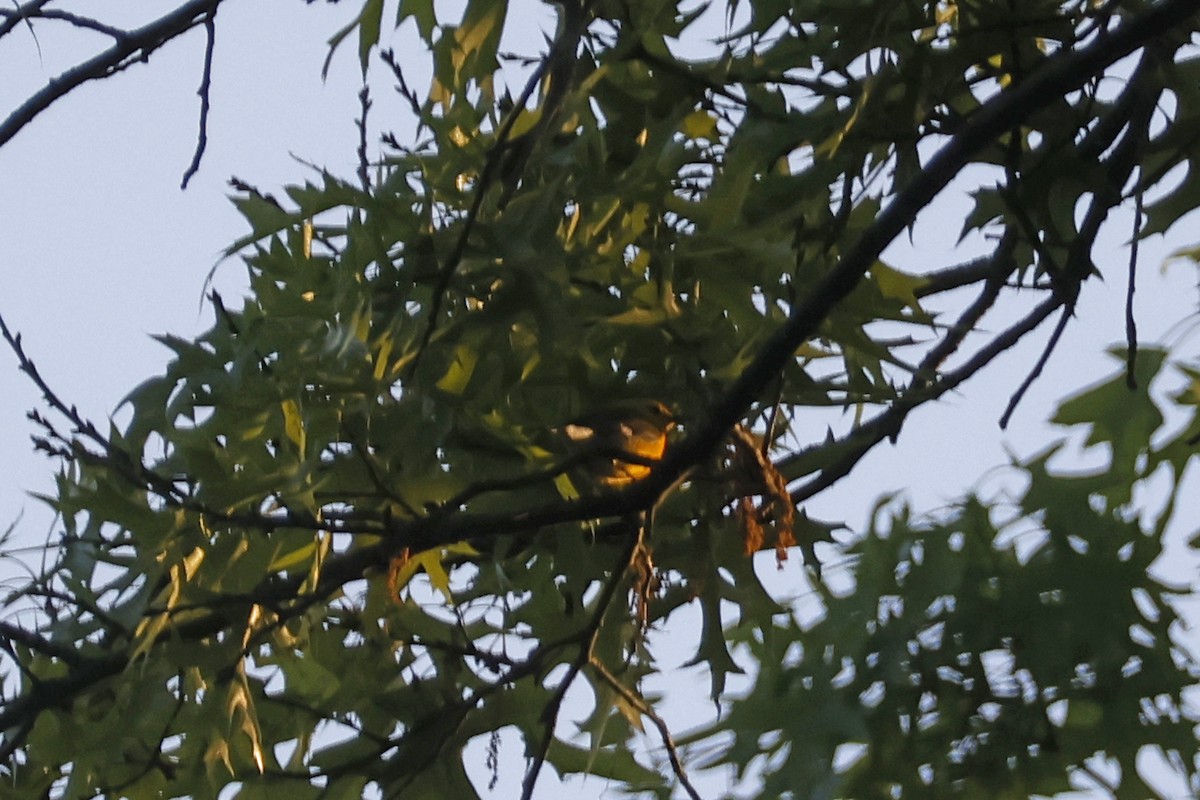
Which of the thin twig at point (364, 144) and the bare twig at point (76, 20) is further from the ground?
the bare twig at point (76, 20)

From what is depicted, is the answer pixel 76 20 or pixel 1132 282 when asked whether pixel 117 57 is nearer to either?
pixel 76 20

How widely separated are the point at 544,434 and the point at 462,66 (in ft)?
0.77

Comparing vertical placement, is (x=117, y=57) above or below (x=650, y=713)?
above

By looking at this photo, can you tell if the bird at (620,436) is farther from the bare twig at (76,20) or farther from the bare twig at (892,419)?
the bare twig at (76,20)

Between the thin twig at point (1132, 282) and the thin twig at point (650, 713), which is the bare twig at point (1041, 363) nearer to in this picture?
the thin twig at point (1132, 282)

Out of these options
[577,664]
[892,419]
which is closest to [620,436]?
[577,664]

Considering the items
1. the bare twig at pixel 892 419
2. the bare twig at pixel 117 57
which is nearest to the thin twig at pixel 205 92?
the bare twig at pixel 117 57

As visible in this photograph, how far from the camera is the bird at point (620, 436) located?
2.92ft

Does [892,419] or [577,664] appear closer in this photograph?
[577,664]

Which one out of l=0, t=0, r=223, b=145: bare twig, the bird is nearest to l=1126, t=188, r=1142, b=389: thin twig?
the bird

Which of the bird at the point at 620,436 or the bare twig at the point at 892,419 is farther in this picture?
the bare twig at the point at 892,419

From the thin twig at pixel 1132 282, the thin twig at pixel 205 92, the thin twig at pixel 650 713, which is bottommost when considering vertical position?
the thin twig at pixel 650 713

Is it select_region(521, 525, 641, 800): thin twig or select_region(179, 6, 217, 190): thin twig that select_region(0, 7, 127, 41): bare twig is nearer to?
select_region(179, 6, 217, 190): thin twig

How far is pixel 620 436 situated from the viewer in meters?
0.91
